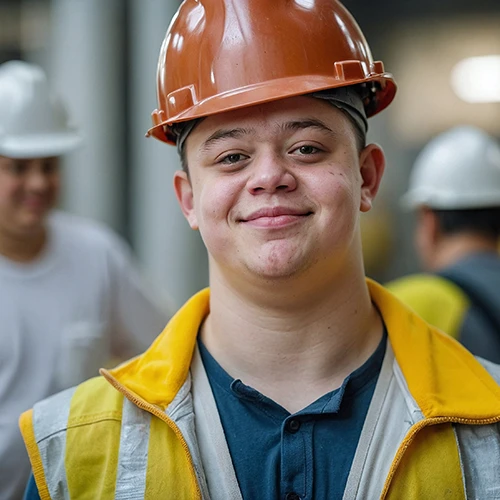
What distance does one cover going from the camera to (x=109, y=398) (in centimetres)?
242

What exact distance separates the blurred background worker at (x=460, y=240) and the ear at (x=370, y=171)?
1274 mm

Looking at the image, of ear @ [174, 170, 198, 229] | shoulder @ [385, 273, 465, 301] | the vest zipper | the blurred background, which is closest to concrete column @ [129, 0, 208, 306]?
the blurred background

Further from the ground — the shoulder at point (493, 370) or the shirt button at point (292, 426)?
the shoulder at point (493, 370)

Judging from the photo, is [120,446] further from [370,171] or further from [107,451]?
[370,171]

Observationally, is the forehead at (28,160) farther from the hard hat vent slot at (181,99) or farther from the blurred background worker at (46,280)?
the hard hat vent slot at (181,99)

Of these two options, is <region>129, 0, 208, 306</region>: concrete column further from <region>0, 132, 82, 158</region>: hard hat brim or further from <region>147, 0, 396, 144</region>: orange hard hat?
<region>147, 0, 396, 144</region>: orange hard hat

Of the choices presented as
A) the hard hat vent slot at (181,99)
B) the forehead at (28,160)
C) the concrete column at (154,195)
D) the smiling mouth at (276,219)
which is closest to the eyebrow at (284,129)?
the hard hat vent slot at (181,99)

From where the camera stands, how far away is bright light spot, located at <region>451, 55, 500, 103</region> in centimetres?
824

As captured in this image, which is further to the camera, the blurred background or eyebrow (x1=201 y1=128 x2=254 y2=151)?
the blurred background

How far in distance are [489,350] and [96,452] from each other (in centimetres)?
181

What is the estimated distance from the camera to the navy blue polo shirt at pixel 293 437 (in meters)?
2.25

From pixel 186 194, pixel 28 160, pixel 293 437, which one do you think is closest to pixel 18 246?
pixel 28 160

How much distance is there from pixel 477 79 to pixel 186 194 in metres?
6.29

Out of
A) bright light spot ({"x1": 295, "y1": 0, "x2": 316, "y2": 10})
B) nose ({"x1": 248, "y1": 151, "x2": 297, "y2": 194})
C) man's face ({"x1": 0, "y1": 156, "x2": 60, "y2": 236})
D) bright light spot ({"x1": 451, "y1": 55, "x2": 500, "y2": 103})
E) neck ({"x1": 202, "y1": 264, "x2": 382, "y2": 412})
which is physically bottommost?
neck ({"x1": 202, "y1": 264, "x2": 382, "y2": 412})
